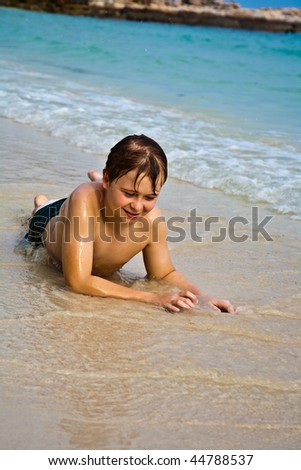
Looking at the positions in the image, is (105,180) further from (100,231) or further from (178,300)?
(178,300)

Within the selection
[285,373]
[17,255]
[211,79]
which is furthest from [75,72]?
[285,373]

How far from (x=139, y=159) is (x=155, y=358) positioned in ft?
2.76

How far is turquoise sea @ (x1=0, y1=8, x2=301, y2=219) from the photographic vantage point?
5707mm

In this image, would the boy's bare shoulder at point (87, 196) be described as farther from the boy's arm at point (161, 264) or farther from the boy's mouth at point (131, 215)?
the boy's arm at point (161, 264)

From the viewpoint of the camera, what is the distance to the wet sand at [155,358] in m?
2.14

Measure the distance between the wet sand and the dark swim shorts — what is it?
0.25ft

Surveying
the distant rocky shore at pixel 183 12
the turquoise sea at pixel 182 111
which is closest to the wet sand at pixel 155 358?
the turquoise sea at pixel 182 111

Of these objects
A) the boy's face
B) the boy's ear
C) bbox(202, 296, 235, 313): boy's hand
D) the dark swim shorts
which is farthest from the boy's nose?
the dark swim shorts

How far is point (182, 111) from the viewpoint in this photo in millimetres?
8930

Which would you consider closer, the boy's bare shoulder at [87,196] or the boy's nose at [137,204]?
the boy's nose at [137,204]

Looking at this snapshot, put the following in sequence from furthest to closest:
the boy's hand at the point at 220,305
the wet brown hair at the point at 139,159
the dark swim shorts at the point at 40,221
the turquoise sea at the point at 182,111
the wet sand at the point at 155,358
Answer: the turquoise sea at the point at 182,111 → the dark swim shorts at the point at 40,221 → the boy's hand at the point at 220,305 → the wet brown hair at the point at 139,159 → the wet sand at the point at 155,358

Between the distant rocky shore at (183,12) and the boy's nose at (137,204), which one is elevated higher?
the boy's nose at (137,204)

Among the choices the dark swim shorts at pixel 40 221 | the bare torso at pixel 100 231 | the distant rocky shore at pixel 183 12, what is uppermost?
the bare torso at pixel 100 231

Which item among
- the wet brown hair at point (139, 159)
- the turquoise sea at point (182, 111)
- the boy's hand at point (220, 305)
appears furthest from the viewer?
the turquoise sea at point (182, 111)
